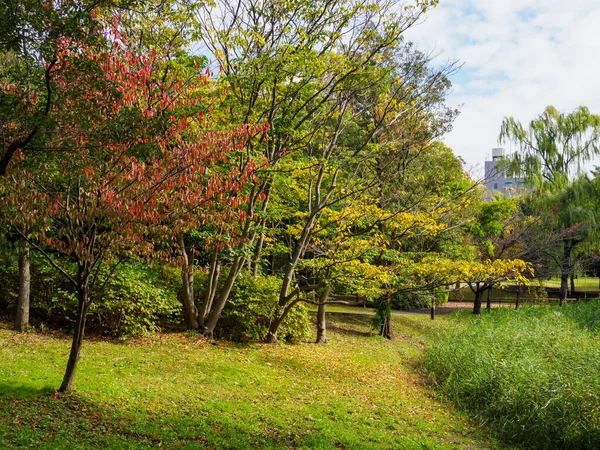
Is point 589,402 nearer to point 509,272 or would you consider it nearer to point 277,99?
point 509,272

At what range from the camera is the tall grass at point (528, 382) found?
7.26 metres

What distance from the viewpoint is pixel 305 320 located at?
508 inches

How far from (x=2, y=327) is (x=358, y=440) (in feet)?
22.5

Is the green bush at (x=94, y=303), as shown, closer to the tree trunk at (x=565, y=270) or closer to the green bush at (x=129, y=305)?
the green bush at (x=129, y=305)

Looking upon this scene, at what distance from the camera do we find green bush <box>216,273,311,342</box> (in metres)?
11.8

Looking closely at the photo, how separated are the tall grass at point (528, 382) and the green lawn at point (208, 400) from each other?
1.76 ft

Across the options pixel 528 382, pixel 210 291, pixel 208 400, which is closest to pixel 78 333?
pixel 208 400

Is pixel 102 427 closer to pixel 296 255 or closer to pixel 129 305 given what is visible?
pixel 129 305

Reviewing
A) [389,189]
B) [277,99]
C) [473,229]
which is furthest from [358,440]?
[473,229]

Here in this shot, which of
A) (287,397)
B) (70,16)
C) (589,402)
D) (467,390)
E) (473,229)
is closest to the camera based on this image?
(70,16)

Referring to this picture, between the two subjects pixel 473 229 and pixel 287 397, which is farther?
pixel 473 229

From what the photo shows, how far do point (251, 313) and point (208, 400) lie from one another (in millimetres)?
4573

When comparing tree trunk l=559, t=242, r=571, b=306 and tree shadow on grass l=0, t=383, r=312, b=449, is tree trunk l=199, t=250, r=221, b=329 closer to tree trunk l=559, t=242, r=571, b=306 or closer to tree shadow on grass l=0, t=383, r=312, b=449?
tree shadow on grass l=0, t=383, r=312, b=449

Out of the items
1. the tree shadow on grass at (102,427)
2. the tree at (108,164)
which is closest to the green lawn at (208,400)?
the tree shadow on grass at (102,427)
